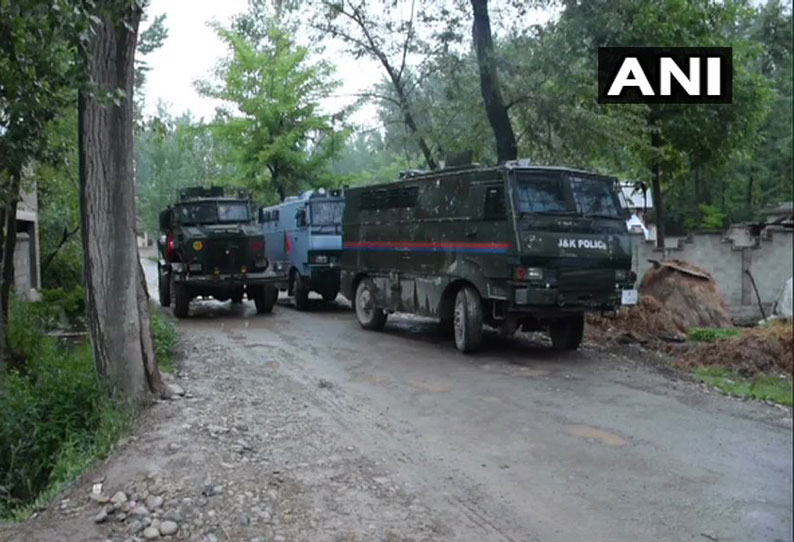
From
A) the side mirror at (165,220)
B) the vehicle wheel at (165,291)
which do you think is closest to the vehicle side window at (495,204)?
the side mirror at (165,220)

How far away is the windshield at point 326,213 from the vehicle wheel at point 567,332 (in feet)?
23.2

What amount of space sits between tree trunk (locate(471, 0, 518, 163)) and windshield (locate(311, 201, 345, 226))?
467 cm

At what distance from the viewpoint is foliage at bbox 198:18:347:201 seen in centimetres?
2361

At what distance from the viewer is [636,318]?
11867mm

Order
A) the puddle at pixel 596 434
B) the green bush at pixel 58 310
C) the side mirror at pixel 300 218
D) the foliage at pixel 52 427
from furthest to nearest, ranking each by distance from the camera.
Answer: the side mirror at pixel 300 218 < the green bush at pixel 58 310 < the foliage at pixel 52 427 < the puddle at pixel 596 434

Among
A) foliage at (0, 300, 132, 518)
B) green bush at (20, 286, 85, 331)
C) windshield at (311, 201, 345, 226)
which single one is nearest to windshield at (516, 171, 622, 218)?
foliage at (0, 300, 132, 518)

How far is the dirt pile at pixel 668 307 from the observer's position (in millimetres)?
11102

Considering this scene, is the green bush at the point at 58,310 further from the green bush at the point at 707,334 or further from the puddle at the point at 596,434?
the green bush at the point at 707,334

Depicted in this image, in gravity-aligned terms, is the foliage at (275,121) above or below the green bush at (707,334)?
above

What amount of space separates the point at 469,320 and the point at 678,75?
8.51 m

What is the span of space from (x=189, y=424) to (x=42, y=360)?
417 cm

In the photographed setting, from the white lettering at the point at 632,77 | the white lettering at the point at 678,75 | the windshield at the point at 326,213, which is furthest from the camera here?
the windshield at the point at 326,213

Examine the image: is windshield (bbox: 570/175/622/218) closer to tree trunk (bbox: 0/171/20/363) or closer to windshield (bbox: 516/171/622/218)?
windshield (bbox: 516/171/622/218)

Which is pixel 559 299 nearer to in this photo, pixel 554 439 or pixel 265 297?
pixel 554 439
